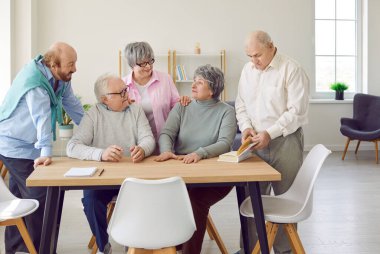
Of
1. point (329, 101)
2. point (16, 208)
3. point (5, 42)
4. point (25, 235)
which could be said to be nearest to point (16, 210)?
point (16, 208)

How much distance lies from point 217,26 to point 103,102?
5.02 meters

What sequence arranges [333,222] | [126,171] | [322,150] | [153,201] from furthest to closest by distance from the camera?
[333,222] → [322,150] → [126,171] → [153,201]

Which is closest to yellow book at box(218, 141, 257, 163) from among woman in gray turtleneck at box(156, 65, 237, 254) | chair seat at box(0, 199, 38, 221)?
woman in gray turtleneck at box(156, 65, 237, 254)

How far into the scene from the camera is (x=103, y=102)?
2562mm

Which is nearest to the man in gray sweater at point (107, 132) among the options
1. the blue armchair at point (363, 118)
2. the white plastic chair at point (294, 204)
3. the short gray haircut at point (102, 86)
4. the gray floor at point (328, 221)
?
the short gray haircut at point (102, 86)

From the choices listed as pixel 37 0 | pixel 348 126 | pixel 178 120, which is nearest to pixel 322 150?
pixel 178 120

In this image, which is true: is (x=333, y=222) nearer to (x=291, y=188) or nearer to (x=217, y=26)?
(x=291, y=188)

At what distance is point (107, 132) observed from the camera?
98.7 inches

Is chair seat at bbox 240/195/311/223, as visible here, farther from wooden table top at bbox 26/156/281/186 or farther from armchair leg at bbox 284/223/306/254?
wooden table top at bbox 26/156/281/186

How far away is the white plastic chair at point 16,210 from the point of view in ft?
7.20

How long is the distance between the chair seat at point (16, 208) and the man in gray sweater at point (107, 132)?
30 centimetres

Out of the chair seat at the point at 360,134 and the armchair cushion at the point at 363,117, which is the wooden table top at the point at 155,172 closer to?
the chair seat at the point at 360,134

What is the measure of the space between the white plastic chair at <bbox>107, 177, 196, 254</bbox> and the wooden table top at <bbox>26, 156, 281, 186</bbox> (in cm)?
18

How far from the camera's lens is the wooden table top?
192 cm
